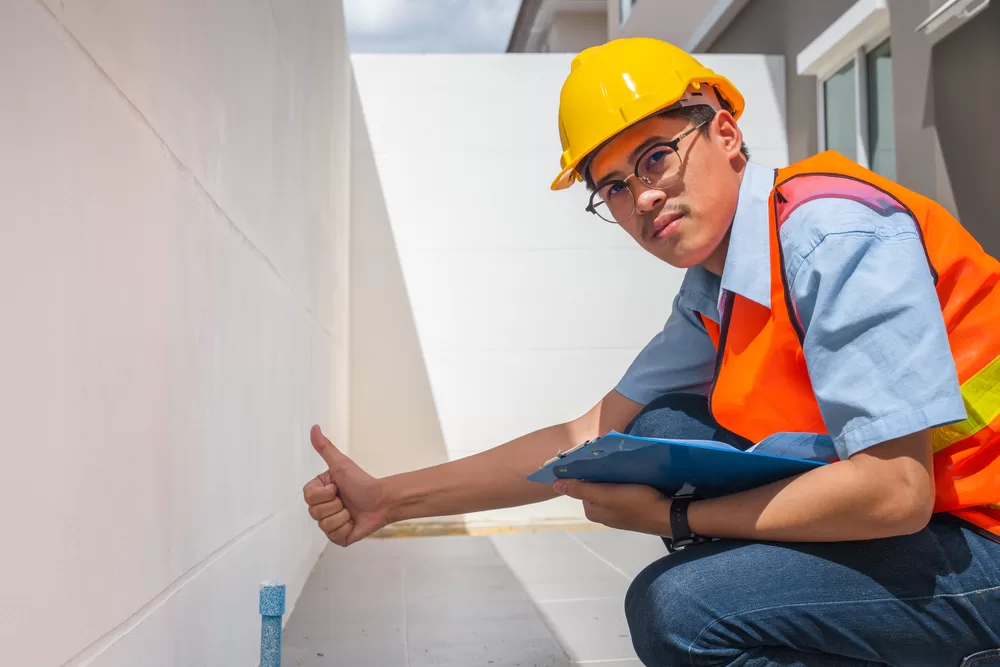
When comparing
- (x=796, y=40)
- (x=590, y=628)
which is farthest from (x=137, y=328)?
(x=796, y=40)

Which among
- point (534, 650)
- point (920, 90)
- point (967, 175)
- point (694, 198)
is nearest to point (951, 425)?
point (694, 198)

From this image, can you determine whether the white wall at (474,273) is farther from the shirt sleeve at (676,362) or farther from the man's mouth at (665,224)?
the man's mouth at (665,224)

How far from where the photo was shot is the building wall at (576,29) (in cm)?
1059

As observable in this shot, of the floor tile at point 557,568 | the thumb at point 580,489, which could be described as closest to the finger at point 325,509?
the thumb at point 580,489

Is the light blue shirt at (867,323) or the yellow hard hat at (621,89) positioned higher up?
the yellow hard hat at (621,89)

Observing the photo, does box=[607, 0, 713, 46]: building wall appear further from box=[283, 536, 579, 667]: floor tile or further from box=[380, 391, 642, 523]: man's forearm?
box=[380, 391, 642, 523]: man's forearm

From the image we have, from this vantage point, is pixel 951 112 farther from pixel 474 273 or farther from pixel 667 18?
pixel 667 18

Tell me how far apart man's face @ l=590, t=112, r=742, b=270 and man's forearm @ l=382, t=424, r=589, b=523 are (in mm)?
452

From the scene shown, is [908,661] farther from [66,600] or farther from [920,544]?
[66,600]

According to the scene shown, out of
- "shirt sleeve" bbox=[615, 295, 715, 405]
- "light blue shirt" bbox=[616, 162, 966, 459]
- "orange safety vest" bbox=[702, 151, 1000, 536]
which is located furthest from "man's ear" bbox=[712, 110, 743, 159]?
"shirt sleeve" bbox=[615, 295, 715, 405]

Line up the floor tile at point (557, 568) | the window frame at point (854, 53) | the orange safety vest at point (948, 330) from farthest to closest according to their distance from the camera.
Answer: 1. the window frame at point (854, 53)
2. the floor tile at point (557, 568)
3. the orange safety vest at point (948, 330)

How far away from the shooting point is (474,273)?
176 inches

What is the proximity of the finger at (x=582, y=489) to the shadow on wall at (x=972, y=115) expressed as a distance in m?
2.59

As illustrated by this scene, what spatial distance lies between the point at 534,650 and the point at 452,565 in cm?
113
